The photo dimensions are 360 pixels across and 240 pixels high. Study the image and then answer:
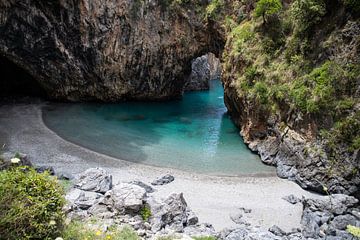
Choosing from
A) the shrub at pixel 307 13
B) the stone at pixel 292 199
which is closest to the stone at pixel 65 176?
the stone at pixel 292 199

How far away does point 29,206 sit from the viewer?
7.44 meters

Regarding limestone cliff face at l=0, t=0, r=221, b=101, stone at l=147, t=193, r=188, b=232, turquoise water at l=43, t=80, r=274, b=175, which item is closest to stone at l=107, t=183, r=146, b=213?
stone at l=147, t=193, r=188, b=232

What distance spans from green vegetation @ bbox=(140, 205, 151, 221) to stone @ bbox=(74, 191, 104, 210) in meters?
1.77

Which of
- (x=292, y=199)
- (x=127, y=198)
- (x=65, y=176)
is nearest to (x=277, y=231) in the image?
(x=292, y=199)

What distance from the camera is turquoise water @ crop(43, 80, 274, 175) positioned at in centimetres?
1903

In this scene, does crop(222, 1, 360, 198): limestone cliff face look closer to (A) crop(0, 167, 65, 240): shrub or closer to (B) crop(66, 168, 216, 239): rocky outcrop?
(B) crop(66, 168, 216, 239): rocky outcrop

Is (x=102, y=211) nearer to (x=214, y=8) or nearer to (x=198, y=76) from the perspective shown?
(x=214, y=8)

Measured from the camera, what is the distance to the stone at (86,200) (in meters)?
12.0

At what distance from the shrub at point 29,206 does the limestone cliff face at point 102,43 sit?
21.8 meters

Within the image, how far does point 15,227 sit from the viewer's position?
23.6 ft

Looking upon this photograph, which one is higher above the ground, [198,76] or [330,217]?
[198,76]

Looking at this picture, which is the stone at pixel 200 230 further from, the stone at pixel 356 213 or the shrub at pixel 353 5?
the shrub at pixel 353 5

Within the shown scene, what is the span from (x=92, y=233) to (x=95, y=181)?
6133 millimetres

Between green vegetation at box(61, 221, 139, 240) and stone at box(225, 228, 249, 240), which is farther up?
green vegetation at box(61, 221, 139, 240)
